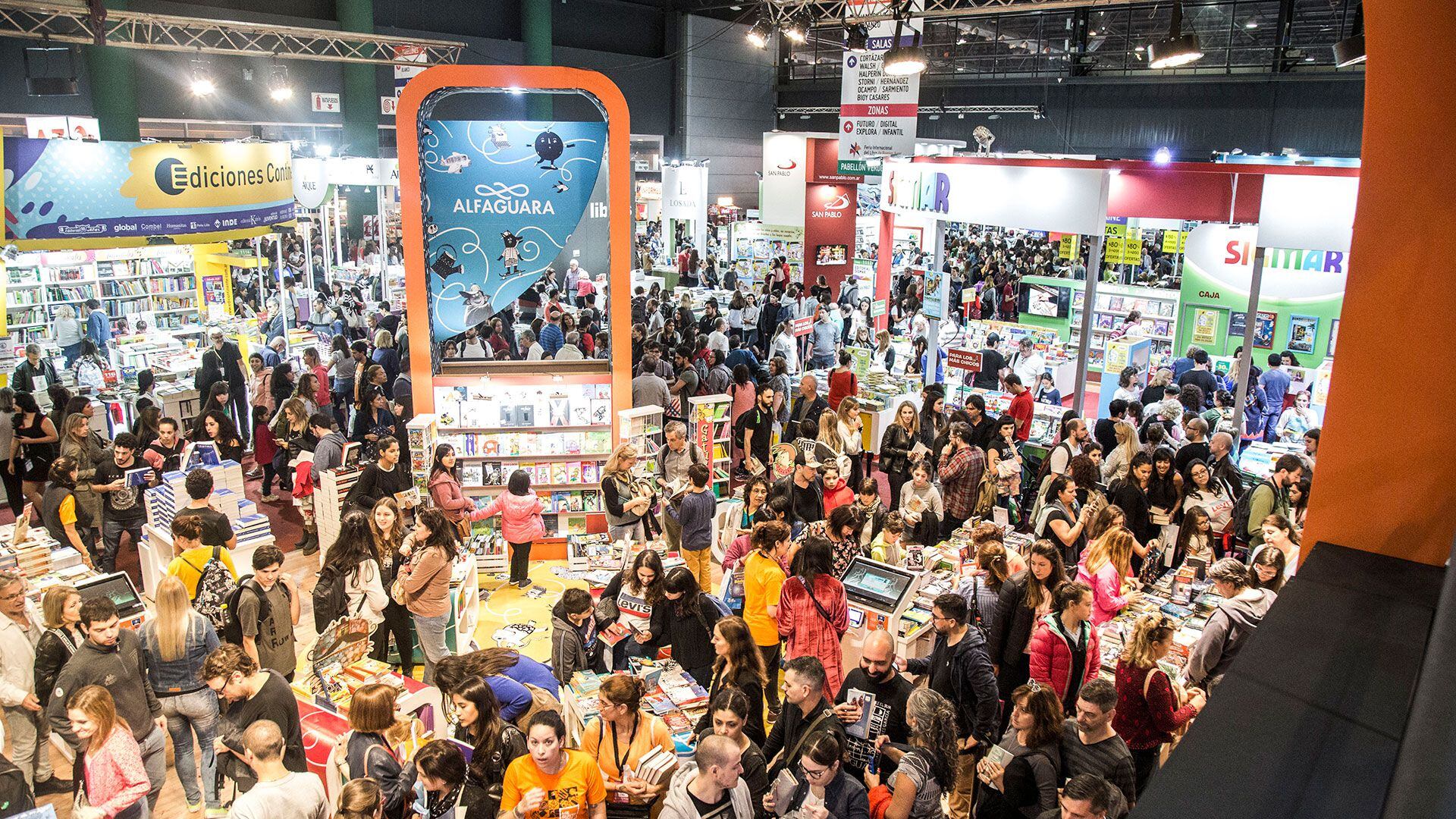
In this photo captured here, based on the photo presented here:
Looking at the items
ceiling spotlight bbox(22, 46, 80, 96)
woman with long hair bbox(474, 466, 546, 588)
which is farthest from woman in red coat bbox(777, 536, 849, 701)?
ceiling spotlight bbox(22, 46, 80, 96)

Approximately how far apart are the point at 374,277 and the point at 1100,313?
13.1m

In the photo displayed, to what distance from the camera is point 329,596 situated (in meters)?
5.75

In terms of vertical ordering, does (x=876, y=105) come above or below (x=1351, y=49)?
above

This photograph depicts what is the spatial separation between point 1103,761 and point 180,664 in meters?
4.21

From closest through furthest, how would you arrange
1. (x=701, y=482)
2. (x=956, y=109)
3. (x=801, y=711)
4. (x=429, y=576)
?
(x=801, y=711), (x=429, y=576), (x=701, y=482), (x=956, y=109)

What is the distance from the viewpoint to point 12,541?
251 inches

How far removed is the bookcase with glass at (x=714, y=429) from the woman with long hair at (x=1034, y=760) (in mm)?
5381

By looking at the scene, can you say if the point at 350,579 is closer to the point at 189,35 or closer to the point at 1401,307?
the point at 1401,307

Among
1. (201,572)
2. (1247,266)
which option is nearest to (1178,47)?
(1247,266)

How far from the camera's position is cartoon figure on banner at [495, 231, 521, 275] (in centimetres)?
841

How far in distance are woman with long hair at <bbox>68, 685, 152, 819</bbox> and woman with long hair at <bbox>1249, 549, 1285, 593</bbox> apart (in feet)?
17.0

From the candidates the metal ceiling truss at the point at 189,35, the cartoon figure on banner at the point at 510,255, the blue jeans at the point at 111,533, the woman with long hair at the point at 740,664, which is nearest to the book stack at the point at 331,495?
the blue jeans at the point at 111,533

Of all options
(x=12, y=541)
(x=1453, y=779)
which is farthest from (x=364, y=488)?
(x=1453, y=779)

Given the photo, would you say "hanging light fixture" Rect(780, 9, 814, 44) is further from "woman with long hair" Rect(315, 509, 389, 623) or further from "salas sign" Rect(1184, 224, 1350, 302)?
"woman with long hair" Rect(315, 509, 389, 623)
